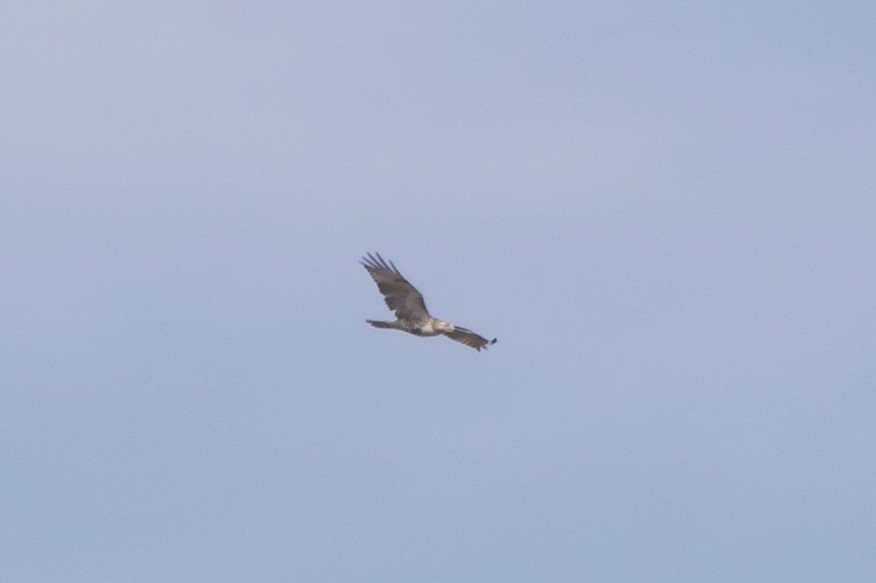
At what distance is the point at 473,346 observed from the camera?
125000 millimetres

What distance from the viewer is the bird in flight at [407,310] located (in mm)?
122375

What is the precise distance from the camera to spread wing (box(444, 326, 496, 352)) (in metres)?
124

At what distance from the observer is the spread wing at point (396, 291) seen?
122312mm

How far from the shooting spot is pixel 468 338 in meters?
125

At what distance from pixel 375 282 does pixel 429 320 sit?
2523 millimetres

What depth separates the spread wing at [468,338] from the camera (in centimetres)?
12450

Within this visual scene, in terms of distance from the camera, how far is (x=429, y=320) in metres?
124

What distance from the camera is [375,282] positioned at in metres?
123

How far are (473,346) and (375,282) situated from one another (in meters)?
4.43

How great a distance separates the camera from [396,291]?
122875 mm

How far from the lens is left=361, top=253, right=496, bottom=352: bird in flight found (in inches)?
4818

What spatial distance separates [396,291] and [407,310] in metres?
0.98

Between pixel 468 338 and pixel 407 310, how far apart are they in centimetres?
248
